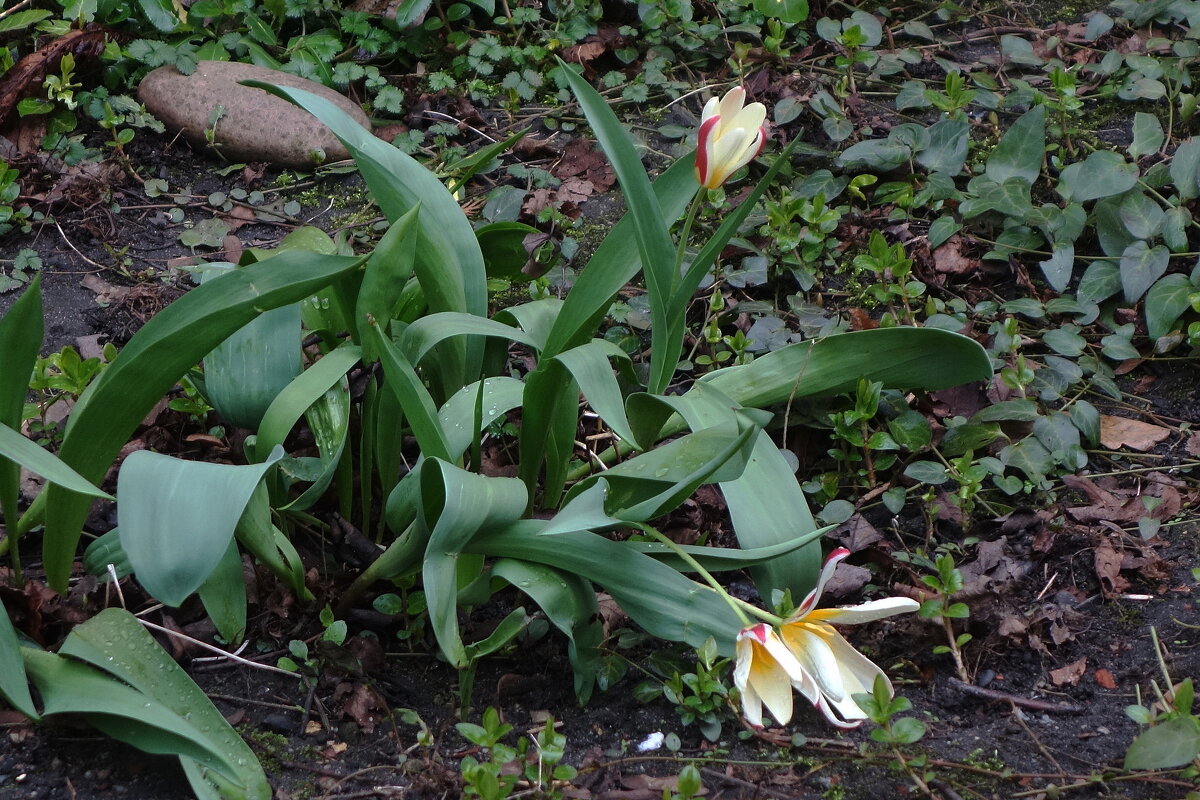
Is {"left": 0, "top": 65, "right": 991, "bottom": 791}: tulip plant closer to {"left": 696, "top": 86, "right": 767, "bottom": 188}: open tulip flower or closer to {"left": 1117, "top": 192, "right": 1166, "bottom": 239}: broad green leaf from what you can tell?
{"left": 696, "top": 86, "right": 767, "bottom": 188}: open tulip flower

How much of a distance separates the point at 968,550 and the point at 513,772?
984 mm

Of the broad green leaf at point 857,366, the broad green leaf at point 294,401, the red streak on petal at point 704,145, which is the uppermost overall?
the red streak on petal at point 704,145

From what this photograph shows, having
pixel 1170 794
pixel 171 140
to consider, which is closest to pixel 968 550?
pixel 1170 794

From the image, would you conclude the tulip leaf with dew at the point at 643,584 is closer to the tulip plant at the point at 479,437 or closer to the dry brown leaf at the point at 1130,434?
the tulip plant at the point at 479,437

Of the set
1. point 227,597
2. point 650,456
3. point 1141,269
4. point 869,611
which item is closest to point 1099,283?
point 1141,269

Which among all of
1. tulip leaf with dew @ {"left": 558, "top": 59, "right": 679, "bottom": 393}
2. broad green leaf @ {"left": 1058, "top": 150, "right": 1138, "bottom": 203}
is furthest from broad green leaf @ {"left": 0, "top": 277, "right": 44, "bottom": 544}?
broad green leaf @ {"left": 1058, "top": 150, "right": 1138, "bottom": 203}

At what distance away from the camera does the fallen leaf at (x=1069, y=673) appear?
1.69 meters

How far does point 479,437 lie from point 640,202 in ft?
1.48

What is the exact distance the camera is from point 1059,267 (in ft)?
8.14

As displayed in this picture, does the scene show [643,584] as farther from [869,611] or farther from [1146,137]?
[1146,137]

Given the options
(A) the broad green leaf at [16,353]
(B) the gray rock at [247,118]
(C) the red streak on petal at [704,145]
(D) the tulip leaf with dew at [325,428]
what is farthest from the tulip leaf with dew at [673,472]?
(B) the gray rock at [247,118]

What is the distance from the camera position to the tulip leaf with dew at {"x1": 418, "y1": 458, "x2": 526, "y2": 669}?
55.4 inches

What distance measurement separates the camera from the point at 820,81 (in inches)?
127

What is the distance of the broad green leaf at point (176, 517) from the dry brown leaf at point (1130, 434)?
Answer: 1722mm
